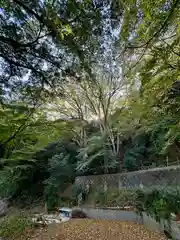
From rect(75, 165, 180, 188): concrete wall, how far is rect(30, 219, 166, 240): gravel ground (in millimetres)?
2317

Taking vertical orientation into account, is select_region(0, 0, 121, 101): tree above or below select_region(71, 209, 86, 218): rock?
above

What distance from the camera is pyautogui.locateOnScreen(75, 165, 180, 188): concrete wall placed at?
6.84m

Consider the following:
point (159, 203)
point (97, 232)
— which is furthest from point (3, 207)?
point (159, 203)

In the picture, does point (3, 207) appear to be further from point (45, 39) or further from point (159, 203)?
point (45, 39)

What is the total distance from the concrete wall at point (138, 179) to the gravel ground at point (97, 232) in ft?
7.60

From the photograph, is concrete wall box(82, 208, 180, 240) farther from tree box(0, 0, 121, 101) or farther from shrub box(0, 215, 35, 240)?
tree box(0, 0, 121, 101)

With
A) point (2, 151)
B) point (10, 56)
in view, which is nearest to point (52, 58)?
point (10, 56)

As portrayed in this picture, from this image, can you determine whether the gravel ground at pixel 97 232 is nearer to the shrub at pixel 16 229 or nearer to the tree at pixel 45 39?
the shrub at pixel 16 229

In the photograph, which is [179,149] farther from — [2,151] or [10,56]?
[10,56]

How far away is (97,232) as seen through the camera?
4531mm

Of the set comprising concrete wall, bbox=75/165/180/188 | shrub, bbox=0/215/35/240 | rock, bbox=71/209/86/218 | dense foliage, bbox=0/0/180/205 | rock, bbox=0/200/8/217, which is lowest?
rock, bbox=0/200/8/217

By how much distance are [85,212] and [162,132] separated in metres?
5.13

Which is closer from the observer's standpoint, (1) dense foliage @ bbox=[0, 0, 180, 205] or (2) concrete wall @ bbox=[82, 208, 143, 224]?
(1) dense foliage @ bbox=[0, 0, 180, 205]

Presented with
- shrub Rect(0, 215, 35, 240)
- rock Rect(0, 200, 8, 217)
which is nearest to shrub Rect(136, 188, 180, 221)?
shrub Rect(0, 215, 35, 240)
